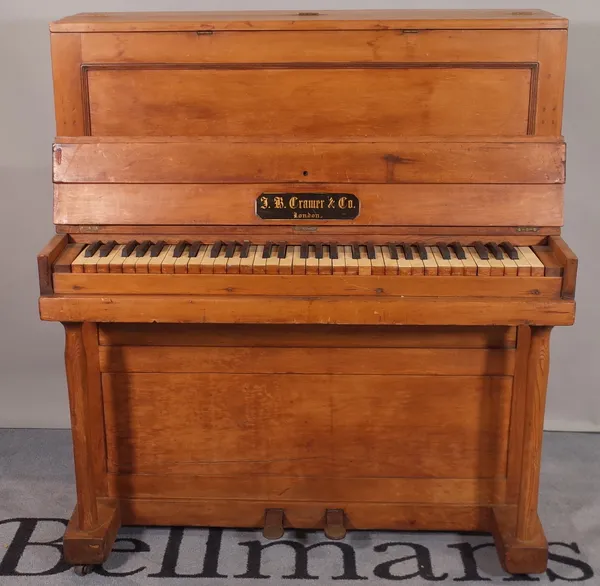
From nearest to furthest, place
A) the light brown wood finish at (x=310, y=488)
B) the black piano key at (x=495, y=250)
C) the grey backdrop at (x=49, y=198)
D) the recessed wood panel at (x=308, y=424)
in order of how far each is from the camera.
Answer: the black piano key at (x=495, y=250) → the recessed wood panel at (x=308, y=424) → the light brown wood finish at (x=310, y=488) → the grey backdrop at (x=49, y=198)

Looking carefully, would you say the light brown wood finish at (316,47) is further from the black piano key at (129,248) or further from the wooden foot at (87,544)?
the wooden foot at (87,544)

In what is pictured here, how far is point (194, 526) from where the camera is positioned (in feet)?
11.0

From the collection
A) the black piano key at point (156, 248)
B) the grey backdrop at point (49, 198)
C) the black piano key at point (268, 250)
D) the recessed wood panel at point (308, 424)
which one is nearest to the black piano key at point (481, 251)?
the recessed wood panel at point (308, 424)

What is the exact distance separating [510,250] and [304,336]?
701mm

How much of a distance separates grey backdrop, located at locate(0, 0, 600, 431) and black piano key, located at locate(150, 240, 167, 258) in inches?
49.7

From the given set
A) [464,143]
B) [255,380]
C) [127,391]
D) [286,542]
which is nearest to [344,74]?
[464,143]

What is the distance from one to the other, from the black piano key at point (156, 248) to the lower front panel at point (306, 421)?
0.31 meters

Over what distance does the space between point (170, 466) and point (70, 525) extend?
371 millimetres

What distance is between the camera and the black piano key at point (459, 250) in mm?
2773

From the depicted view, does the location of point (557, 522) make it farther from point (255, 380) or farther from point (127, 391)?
point (127, 391)

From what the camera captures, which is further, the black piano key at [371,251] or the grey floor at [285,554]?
the grey floor at [285,554]

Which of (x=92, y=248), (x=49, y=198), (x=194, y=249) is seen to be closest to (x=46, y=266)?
(x=92, y=248)

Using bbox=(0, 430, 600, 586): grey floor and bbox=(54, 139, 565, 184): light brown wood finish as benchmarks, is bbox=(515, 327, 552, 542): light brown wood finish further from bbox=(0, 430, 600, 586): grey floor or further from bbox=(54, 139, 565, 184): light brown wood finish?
bbox=(54, 139, 565, 184): light brown wood finish

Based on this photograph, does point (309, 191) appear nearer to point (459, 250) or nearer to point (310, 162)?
point (310, 162)
